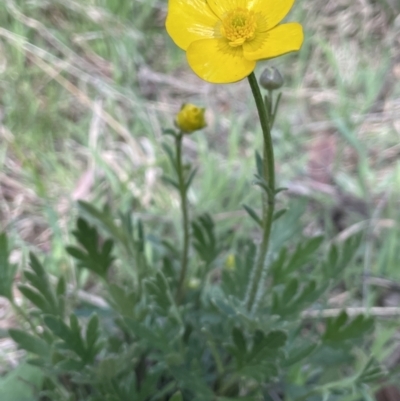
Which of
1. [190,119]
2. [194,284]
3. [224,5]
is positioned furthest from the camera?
[194,284]

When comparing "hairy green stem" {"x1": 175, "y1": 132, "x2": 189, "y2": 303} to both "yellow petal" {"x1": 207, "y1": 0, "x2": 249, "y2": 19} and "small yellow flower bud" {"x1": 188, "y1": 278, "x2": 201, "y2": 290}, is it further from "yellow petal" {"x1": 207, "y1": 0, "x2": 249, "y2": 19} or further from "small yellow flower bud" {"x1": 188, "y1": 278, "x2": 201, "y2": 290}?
"yellow petal" {"x1": 207, "y1": 0, "x2": 249, "y2": 19}

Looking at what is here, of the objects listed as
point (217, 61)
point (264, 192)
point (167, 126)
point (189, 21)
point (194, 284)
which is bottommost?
point (194, 284)

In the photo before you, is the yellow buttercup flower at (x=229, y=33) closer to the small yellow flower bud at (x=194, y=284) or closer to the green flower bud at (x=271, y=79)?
the green flower bud at (x=271, y=79)

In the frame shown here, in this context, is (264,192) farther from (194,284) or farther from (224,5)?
(194,284)

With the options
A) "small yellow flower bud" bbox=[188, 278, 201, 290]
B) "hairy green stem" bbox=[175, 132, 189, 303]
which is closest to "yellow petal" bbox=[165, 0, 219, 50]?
"hairy green stem" bbox=[175, 132, 189, 303]

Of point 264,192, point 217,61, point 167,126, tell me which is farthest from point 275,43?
point 167,126

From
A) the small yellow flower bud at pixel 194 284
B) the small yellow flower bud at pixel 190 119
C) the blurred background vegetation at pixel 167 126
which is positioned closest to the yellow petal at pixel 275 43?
the small yellow flower bud at pixel 190 119
